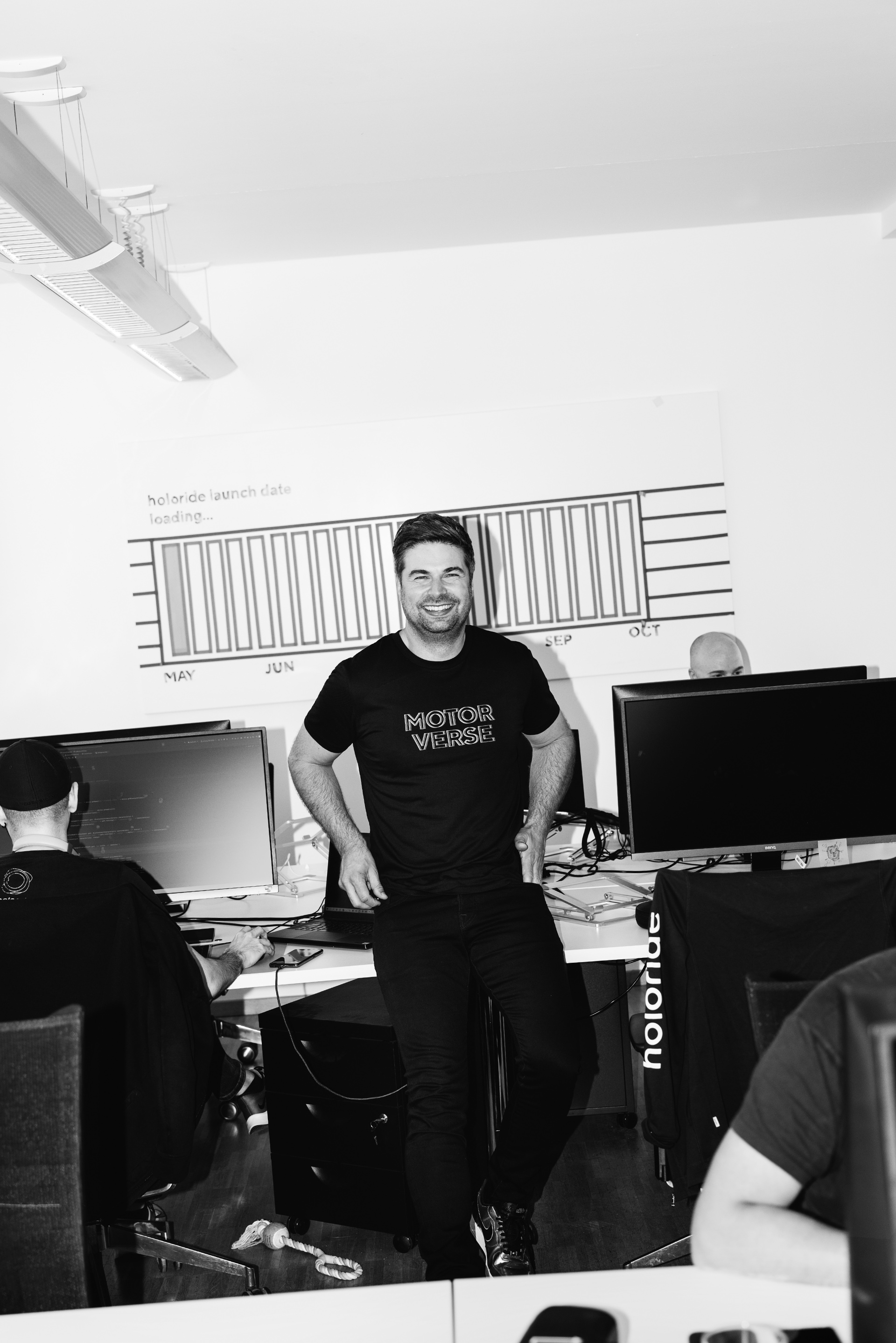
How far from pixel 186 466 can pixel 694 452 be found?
201 cm

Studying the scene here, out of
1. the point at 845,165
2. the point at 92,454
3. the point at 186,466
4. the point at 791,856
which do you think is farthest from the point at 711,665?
the point at 92,454

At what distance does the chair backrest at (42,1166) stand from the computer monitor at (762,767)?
1576 millimetres

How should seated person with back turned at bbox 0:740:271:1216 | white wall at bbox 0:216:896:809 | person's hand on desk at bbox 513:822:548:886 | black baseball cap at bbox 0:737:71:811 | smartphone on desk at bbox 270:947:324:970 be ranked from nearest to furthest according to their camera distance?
seated person with back turned at bbox 0:740:271:1216 → black baseball cap at bbox 0:737:71:811 → smartphone on desk at bbox 270:947:324:970 → person's hand on desk at bbox 513:822:548:886 → white wall at bbox 0:216:896:809

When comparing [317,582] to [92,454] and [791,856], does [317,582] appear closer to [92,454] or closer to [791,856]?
[92,454]

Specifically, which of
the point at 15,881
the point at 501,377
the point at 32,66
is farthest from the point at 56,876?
the point at 501,377

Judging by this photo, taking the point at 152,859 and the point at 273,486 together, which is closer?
the point at 152,859

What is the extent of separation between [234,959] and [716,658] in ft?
6.36

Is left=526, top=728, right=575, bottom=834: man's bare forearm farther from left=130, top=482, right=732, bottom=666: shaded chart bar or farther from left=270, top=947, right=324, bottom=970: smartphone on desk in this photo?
left=130, top=482, right=732, bottom=666: shaded chart bar

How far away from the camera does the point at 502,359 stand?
430cm

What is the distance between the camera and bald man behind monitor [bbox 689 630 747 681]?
362 cm

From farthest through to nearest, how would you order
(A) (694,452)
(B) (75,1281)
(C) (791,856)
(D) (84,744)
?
(A) (694,452) < (C) (791,856) < (D) (84,744) < (B) (75,1281)

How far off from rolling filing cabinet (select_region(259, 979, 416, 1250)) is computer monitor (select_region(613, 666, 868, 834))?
0.80 metres

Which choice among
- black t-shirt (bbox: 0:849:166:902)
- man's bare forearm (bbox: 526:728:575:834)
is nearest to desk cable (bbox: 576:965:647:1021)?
man's bare forearm (bbox: 526:728:575:834)

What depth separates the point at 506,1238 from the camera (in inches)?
89.7
